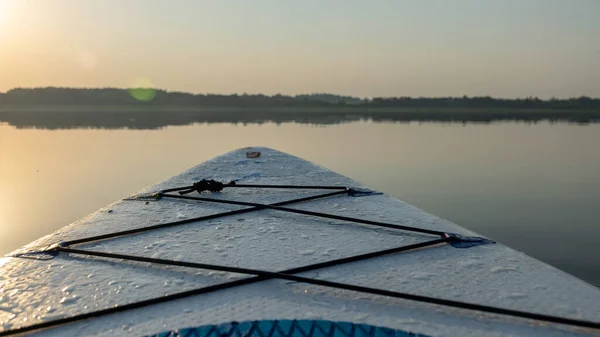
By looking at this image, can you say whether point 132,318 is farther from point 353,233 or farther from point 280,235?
point 353,233

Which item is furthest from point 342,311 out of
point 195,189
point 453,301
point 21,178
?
point 21,178

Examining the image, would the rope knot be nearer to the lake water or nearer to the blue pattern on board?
the blue pattern on board

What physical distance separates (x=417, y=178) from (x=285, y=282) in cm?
952

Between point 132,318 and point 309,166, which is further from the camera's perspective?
point 309,166

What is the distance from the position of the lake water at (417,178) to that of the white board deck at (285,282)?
11.0 ft

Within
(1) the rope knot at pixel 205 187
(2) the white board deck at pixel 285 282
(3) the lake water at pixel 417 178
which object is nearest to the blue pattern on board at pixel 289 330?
(2) the white board deck at pixel 285 282

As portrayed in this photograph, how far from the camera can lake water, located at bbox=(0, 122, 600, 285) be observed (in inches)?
256

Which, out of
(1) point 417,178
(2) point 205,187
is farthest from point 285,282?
(1) point 417,178

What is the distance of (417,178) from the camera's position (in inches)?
435

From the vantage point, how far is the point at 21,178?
1106 cm

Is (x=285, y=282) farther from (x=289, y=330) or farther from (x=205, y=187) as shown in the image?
(x=205, y=187)

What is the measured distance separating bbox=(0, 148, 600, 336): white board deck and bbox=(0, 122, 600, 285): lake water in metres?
3.35

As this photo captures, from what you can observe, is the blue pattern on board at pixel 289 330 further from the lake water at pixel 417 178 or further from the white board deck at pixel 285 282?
the lake water at pixel 417 178

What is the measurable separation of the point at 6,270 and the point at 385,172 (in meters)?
10.6
